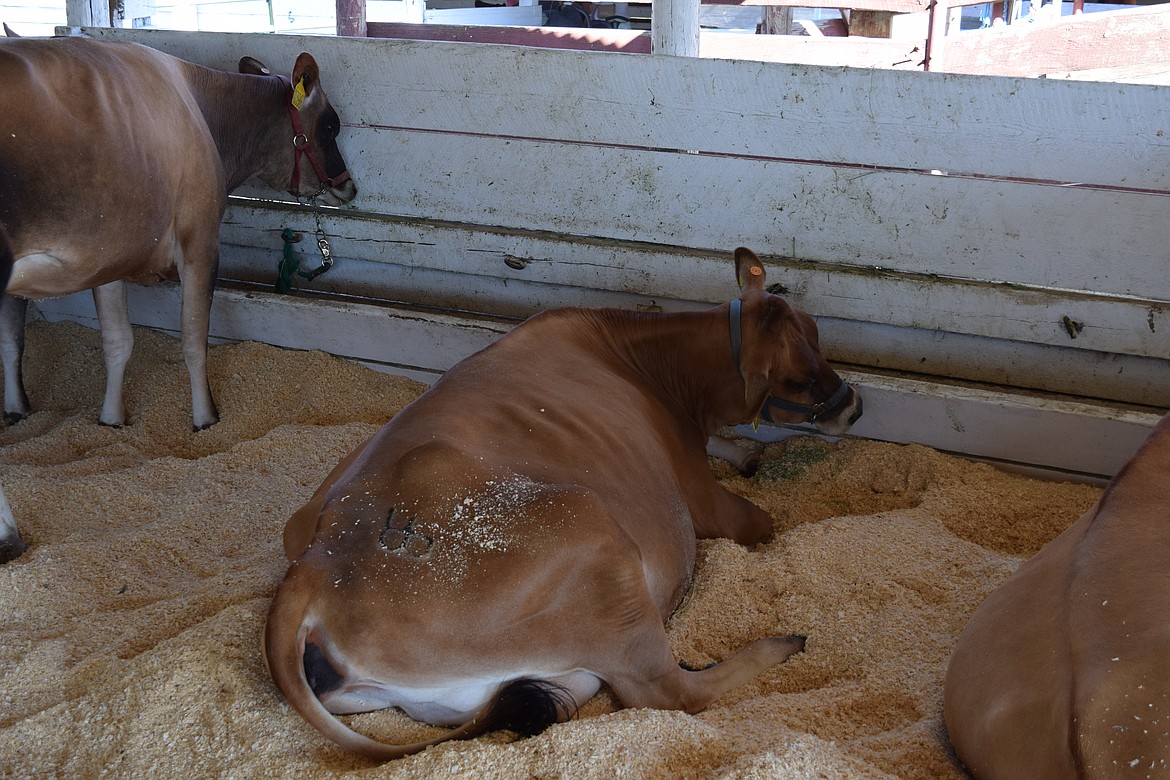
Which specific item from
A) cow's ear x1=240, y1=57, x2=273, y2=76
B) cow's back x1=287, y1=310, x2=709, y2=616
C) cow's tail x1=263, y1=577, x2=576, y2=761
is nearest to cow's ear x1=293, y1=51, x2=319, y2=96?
cow's ear x1=240, y1=57, x2=273, y2=76

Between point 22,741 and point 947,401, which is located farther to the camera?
point 947,401

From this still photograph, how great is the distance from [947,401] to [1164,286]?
81 centimetres

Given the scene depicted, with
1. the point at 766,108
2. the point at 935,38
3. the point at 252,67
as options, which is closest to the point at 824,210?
the point at 766,108

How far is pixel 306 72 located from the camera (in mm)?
4625

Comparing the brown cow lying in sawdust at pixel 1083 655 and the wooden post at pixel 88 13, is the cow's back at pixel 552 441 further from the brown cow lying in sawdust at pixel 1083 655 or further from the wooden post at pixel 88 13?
the wooden post at pixel 88 13

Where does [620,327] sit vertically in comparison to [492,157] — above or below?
below

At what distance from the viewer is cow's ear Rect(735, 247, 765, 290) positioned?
3705mm

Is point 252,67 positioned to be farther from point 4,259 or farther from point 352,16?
point 352,16

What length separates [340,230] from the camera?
16.0 ft

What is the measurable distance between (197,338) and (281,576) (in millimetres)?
1794

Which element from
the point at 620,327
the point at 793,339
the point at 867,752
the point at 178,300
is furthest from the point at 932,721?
the point at 178,300

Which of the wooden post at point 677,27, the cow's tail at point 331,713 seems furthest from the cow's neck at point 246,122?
the cow's tail at point 331,713

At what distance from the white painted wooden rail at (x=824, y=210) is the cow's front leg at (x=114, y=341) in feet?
1.81

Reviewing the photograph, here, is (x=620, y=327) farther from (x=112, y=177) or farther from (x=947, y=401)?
(x=112, y=177)
